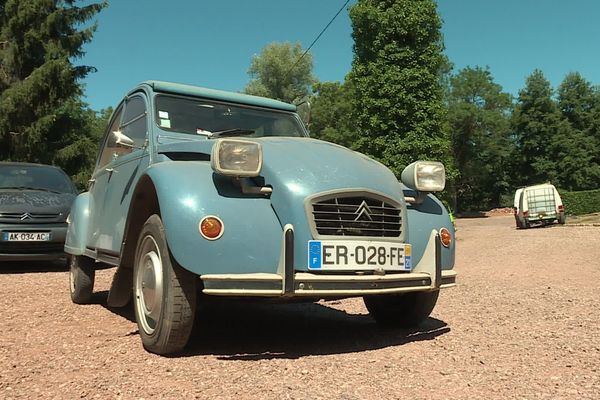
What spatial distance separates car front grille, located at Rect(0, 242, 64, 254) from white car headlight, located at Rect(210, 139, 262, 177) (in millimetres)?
5934

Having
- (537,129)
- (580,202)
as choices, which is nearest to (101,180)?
(580,202)

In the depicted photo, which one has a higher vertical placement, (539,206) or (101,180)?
(101,180)

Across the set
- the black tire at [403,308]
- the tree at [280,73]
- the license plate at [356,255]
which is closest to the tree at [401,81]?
the black tire at [403,308]

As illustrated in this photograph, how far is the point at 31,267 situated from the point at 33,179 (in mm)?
1493

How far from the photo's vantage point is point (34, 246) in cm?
818

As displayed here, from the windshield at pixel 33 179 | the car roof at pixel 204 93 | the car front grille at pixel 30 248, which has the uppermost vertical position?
the car roof at pixel 204 93

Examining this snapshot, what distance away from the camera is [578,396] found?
2793 mm

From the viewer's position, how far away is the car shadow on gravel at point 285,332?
3.68 meters

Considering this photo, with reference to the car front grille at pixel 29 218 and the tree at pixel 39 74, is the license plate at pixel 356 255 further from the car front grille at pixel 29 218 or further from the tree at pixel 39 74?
the tree at pixel 39 74

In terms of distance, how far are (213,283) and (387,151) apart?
17.9 metres

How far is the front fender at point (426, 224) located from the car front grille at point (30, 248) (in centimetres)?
626

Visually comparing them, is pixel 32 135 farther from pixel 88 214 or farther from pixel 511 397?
pixel 511 397

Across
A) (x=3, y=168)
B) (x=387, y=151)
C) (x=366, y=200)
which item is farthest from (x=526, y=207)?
(x=366, y=200)

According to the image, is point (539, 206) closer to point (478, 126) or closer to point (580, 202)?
point (580, 202)
